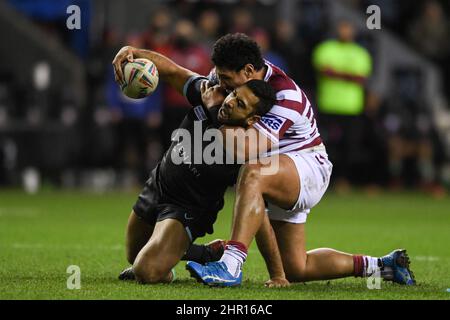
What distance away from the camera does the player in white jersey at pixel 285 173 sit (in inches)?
238

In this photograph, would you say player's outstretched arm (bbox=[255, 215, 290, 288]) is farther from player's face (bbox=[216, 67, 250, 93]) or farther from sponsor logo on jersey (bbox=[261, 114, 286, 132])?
player's face (bbox=[216, 67, 250, 93])

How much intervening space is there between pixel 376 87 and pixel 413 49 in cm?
101

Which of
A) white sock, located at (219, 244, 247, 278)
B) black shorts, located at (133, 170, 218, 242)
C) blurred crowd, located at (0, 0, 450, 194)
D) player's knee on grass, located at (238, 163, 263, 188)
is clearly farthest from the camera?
blurred crowd, located at (0, 0, 450, 194)

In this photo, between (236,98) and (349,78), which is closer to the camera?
(236,98)

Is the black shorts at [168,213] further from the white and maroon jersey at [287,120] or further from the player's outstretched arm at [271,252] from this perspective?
the white and maroon jersey at [287,120]

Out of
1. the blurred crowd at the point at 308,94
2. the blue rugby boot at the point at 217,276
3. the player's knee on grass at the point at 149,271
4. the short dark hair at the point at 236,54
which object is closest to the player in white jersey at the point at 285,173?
the short dark hair at the point at 236,54

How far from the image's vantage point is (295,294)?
5719mm

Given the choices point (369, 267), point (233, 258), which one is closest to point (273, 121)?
point (233, 258)

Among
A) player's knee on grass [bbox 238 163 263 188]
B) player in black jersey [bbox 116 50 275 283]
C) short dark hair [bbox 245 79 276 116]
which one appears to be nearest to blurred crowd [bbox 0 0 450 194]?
player in black jersey [bbox 116 50 275 283]

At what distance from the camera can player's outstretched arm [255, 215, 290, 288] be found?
6.16m

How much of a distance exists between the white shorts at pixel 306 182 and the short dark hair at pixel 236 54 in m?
0.60

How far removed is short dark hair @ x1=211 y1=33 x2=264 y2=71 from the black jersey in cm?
→ 36
